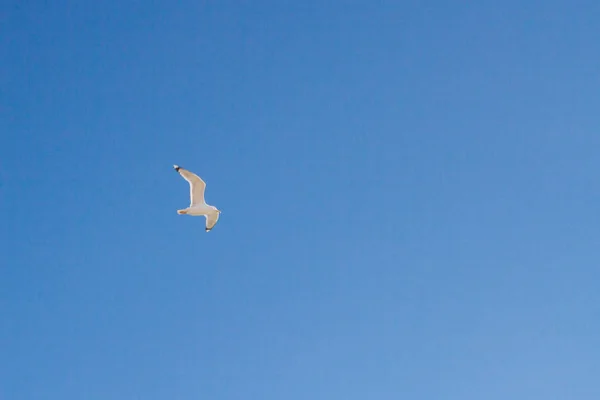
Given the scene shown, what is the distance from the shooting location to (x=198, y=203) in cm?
3906

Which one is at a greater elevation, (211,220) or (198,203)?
(211,220)

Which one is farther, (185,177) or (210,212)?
(210,212)

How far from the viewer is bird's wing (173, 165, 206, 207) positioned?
37247 millimetres

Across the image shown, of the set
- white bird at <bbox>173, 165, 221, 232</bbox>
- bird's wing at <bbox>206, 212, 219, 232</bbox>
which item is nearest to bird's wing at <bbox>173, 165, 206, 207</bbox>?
white bird at <bbox>173, 165, 221, 232</bbox>

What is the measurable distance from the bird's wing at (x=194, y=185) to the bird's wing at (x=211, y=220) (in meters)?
2.05

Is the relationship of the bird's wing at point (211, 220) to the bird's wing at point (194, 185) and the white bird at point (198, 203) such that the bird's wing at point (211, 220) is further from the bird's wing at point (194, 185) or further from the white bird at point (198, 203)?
the bird's wing at point (194, 185)

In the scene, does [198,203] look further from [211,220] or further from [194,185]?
[211,220]

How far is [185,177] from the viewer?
37594 mm

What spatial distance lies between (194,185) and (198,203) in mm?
1346

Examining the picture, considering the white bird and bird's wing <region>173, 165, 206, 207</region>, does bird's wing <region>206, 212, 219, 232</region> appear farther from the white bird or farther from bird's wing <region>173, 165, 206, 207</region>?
bird's wing <region>173, 165, 206, 207</region>

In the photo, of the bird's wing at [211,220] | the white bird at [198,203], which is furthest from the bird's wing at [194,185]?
the bird's wing at [211,220]

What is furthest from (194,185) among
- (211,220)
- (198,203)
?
(211,220)

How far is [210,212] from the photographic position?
4053 cm

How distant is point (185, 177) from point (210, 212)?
3.54 meters
